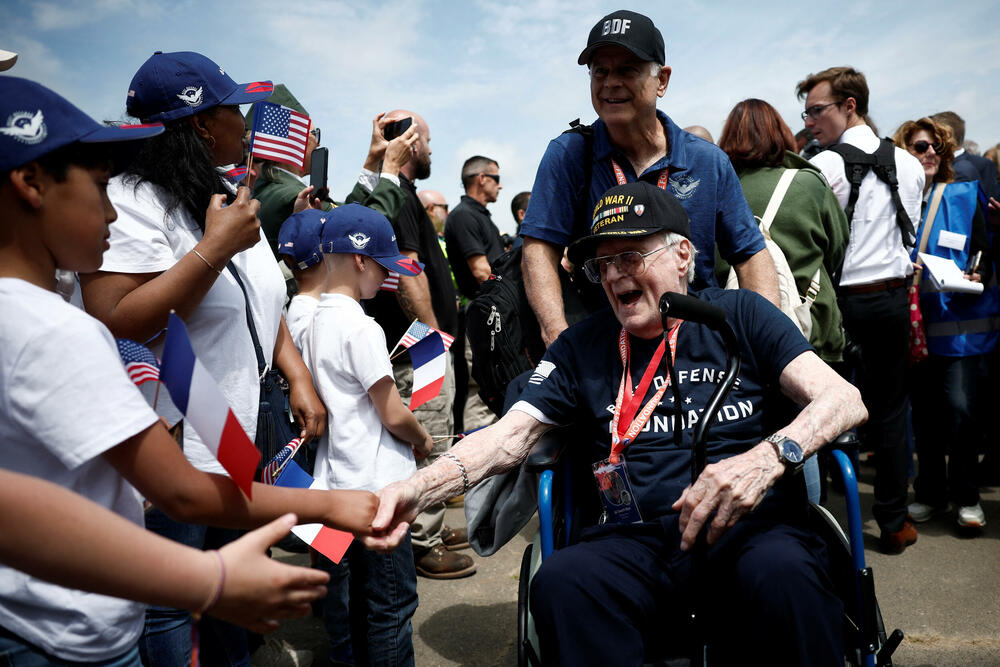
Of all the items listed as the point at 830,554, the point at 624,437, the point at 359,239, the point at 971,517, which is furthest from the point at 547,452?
the point at 971,517

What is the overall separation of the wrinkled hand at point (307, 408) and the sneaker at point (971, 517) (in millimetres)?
4027

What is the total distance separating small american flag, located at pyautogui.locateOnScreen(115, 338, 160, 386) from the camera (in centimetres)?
150

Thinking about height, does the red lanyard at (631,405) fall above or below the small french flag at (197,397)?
below

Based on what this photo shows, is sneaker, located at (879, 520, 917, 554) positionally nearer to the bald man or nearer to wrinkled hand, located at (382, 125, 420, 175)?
the bald man

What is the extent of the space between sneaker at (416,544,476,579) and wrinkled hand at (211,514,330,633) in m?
2.95

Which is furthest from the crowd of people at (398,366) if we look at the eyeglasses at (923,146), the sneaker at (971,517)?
the eyeglasses at (923,146)

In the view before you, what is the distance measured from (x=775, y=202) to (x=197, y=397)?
3.18 metres

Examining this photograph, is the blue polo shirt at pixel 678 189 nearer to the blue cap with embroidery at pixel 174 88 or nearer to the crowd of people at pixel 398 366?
the crowd of people at pixel 398 366

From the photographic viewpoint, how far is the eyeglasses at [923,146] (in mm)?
5004

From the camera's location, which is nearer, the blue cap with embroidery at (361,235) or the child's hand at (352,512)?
the child's hand at (352,512)

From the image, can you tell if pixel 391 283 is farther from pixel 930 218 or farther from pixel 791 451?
pixel 930 218

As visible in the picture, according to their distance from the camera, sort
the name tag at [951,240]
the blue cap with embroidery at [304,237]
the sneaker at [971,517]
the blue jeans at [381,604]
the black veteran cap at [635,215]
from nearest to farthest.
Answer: the black veteran cap at [635,215]
the blue jeans at [381,604]
the blue cap with embroidery at [304,237]
the sneaker at [971,517]
the name tag at [951,240]

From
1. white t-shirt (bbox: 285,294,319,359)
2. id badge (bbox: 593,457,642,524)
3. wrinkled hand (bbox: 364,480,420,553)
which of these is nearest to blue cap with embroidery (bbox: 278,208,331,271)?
white t-shirt (bbox: 285,294,319,359)

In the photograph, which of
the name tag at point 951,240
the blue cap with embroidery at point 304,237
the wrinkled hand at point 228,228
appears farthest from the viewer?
the name tag at point 951,240
